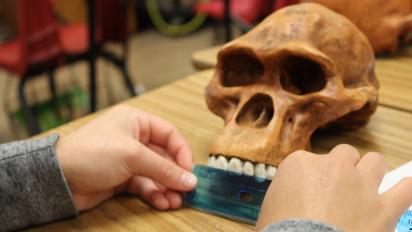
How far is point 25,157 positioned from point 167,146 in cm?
22

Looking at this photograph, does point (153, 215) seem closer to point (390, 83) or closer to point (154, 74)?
point (390, 83)

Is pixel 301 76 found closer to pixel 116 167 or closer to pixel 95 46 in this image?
pixel 116 167

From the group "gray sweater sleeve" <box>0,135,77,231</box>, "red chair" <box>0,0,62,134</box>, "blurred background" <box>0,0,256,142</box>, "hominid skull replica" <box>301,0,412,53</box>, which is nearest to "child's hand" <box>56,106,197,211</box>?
"gray sweater sleeve" <box>0,135,77,231</box>

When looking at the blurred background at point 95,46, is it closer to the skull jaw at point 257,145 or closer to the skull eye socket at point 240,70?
the skull eye socket at point 240,70

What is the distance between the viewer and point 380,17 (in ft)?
3.73

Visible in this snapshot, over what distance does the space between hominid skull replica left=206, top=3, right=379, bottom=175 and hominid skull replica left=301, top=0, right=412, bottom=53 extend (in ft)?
0.93

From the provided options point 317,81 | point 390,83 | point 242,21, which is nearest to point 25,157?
point 317,81

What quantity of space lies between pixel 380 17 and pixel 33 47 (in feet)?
4.85

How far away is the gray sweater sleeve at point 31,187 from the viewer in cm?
68

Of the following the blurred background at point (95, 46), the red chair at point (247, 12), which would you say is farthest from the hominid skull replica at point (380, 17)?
the red chair at point (247, 12)

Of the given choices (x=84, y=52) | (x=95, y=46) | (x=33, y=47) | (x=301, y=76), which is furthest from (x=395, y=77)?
(x=84, y=52)

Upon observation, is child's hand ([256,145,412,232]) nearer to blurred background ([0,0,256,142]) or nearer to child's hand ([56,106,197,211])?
child's hand ([56,106,197,211])

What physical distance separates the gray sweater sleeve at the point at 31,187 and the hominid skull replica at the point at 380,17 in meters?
0.69

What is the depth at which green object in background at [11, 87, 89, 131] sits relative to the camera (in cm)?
231
